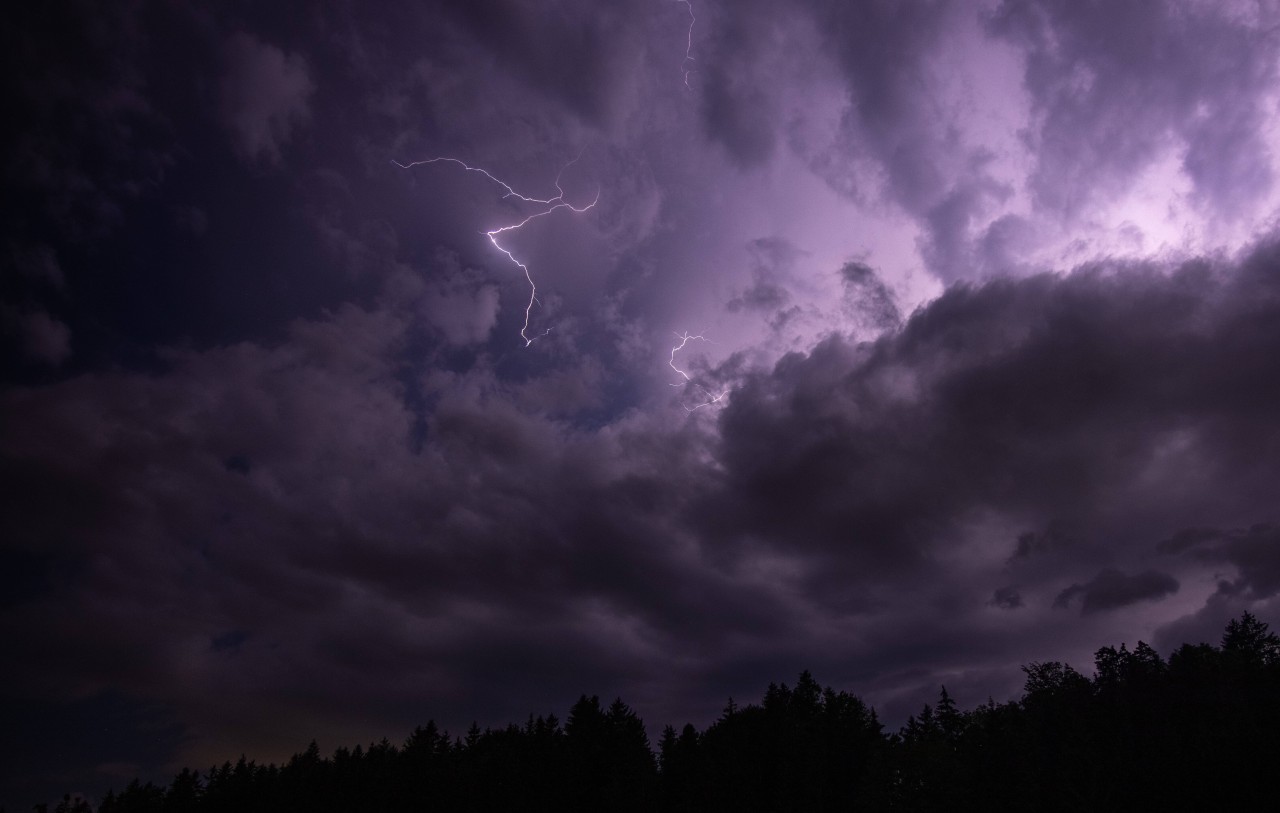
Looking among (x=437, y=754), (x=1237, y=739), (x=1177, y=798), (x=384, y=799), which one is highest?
(x=437, y=754)

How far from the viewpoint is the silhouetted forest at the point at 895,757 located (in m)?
35.9

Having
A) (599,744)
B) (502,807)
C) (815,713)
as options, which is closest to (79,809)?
(502,807)

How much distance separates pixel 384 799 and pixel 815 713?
52632 mm

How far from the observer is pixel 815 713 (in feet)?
219

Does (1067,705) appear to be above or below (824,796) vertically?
above

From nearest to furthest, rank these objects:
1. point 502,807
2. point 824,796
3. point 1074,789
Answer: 1. point 1074,789
2. point 824,796
3. point 502,807

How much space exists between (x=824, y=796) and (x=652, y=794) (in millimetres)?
15776

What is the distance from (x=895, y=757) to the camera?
2035 inches

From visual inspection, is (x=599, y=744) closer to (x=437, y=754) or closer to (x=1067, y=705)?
(x=437, y=754)

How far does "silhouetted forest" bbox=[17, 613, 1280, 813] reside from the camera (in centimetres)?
3594

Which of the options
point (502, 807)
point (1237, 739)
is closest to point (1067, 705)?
point (1237, 739)

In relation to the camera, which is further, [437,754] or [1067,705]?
[437,754]

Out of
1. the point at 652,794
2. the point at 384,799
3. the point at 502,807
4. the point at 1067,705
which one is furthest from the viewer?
the point at 384,799

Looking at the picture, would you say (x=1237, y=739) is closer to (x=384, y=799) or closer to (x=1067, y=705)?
(x=1067, y=705)
